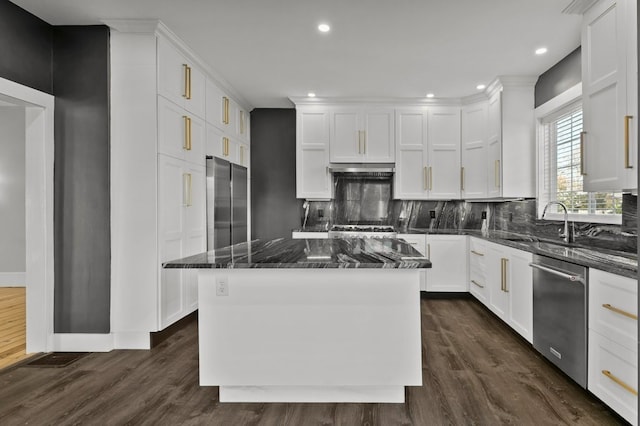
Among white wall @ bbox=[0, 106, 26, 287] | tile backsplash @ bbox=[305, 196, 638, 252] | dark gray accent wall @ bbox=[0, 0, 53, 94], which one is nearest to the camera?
dark gray accent wall @ bbox=[0, 0, 53, 94]

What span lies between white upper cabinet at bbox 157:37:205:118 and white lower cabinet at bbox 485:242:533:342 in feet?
10.9

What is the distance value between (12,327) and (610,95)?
211 inches

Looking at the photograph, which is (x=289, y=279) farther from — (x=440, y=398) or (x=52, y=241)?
(x=52, y=241)

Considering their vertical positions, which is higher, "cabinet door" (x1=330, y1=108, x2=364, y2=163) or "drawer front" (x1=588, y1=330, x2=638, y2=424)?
Answer: "cabinet door" (x1=330, y1=108, x2=364, y2=163)

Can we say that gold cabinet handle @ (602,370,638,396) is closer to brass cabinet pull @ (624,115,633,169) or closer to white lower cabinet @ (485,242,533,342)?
white lower cabinet @ (485,242,533,342)

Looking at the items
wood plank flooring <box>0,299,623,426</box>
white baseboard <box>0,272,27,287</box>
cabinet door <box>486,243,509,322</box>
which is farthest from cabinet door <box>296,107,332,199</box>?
white baseboard <box>0,272,27,287</box>

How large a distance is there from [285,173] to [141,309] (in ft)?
9.66

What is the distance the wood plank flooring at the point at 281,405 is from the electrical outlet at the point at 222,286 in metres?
0.68

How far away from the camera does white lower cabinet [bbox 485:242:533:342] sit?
9.63ft

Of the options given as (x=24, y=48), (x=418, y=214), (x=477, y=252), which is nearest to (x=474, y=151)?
(x=418, y=214)

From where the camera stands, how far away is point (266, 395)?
2.17 metres

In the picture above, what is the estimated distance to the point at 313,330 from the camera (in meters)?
2.11

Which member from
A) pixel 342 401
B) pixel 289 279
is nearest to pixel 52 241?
pixel 289 279

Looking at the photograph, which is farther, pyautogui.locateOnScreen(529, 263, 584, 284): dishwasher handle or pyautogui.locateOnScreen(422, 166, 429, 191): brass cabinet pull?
pyautogui.locateOnScreen(422, 166, 429, 191): brass cabinet pull
